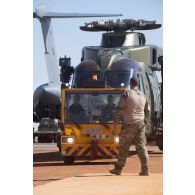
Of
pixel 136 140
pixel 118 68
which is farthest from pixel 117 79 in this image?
pixel 136 140

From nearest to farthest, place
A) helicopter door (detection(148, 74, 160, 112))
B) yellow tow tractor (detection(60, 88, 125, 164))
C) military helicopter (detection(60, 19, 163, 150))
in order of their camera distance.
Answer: yellow tow tractor (detection(60, 88, 125, 164)) < military helicopter (detection(60, 19, 163, 150)) < helicopter door (detection(148, 74, 160, 112))

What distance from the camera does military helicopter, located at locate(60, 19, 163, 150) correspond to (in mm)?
15273

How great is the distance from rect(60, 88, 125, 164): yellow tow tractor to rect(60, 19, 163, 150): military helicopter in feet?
0.88

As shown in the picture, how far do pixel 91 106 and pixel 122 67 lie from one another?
1.23 meters

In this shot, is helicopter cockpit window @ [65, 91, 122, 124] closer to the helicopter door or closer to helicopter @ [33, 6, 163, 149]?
helicopter @ [33, 6, 163, 149]

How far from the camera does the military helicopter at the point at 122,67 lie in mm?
15273

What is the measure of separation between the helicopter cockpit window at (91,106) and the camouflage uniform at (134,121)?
12.4 feet

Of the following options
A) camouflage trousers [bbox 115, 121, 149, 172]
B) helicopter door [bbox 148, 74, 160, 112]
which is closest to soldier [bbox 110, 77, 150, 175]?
camouflage trousers [bbox 115, 121, 149, 172]

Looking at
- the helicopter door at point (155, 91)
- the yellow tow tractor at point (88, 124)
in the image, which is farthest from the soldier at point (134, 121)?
the helicopter door at point (155, 91)

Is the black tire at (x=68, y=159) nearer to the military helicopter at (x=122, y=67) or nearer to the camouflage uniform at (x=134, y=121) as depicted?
the military helicopter at (x=122, y=67)

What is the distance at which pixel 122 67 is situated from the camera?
15930 millimetres

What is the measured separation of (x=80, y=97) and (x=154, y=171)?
3581 mm
